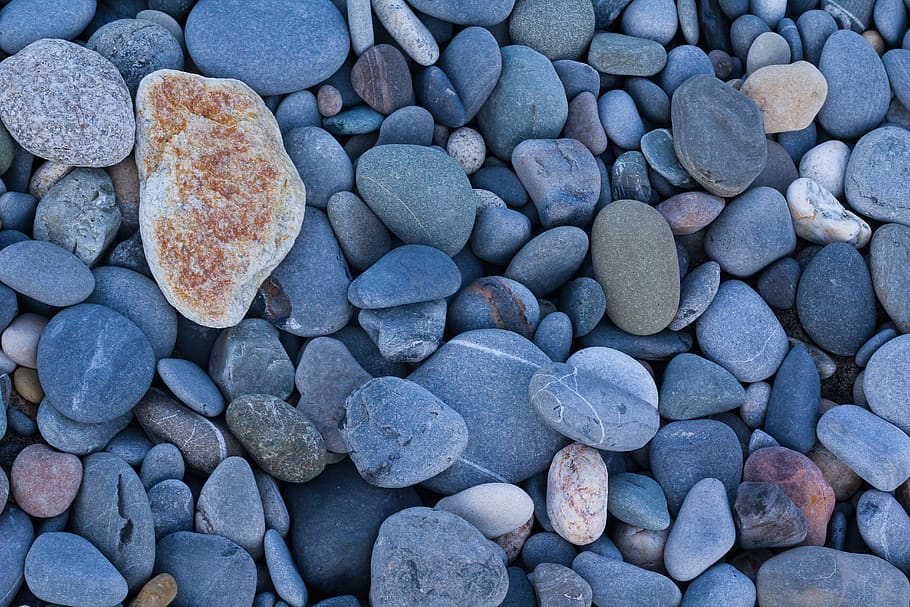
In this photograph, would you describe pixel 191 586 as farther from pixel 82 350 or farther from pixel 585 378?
pixel 585 378

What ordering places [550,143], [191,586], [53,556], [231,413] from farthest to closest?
[550,143] < [231,413] < [191,586] < [53,556]

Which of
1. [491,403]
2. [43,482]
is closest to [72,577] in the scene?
[43,482]

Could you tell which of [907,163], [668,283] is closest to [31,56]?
[668,283]

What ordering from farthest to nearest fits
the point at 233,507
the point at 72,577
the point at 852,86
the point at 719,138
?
the point at 852,86
the point at 719,138
the point at 233,507
the point at 72,577

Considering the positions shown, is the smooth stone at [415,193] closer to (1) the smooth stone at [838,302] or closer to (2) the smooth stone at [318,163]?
(2) the smooth stone at [318,163]

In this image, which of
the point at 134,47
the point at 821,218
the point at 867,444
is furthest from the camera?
the point at 821,218

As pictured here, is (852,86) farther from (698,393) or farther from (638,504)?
(638,504)

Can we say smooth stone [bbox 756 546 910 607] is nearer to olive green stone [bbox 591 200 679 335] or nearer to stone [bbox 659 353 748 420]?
stone [bbox 659 353 748 420]
